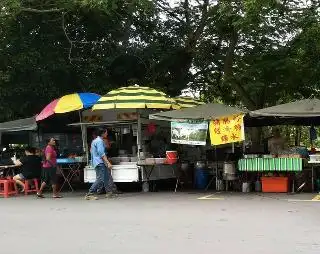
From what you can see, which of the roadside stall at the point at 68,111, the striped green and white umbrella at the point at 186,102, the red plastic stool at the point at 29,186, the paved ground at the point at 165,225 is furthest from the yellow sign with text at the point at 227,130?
the red plastic stool at the point at 29,186

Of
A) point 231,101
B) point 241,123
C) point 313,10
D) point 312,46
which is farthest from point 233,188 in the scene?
point 231,101

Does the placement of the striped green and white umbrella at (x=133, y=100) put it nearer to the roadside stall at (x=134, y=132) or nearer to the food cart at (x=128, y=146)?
the roadside stall at (x=134, y=132)

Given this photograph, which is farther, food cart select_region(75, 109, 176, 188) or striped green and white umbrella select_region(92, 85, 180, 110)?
food cart select_region(75, 109, 176, 188)

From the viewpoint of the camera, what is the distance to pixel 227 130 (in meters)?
13.8

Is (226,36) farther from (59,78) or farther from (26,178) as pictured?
(26,178)

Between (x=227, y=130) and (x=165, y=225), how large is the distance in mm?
5502

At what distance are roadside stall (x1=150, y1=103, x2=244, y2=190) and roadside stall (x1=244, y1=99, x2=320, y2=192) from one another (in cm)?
56

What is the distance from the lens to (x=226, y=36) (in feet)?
→ 64.0

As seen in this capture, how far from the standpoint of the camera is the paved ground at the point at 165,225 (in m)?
7.02

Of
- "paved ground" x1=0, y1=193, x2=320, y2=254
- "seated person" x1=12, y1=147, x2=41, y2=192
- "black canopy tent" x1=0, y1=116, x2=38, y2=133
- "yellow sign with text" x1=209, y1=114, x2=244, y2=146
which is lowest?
"paved ground" x1=0, y1=193, x2=320, y2=254

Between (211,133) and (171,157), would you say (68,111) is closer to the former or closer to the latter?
(171,157)

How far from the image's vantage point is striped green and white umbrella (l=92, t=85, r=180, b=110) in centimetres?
1410

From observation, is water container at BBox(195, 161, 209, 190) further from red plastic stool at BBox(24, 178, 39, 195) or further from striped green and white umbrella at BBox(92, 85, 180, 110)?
red plastic stool at BBox(24, 178, 39, 195)

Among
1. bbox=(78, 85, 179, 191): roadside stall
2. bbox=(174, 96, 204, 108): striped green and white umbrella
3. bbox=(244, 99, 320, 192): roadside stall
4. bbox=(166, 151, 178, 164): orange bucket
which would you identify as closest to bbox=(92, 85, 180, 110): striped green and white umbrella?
bbox=(78, 85, 179, 191): roadside stall
